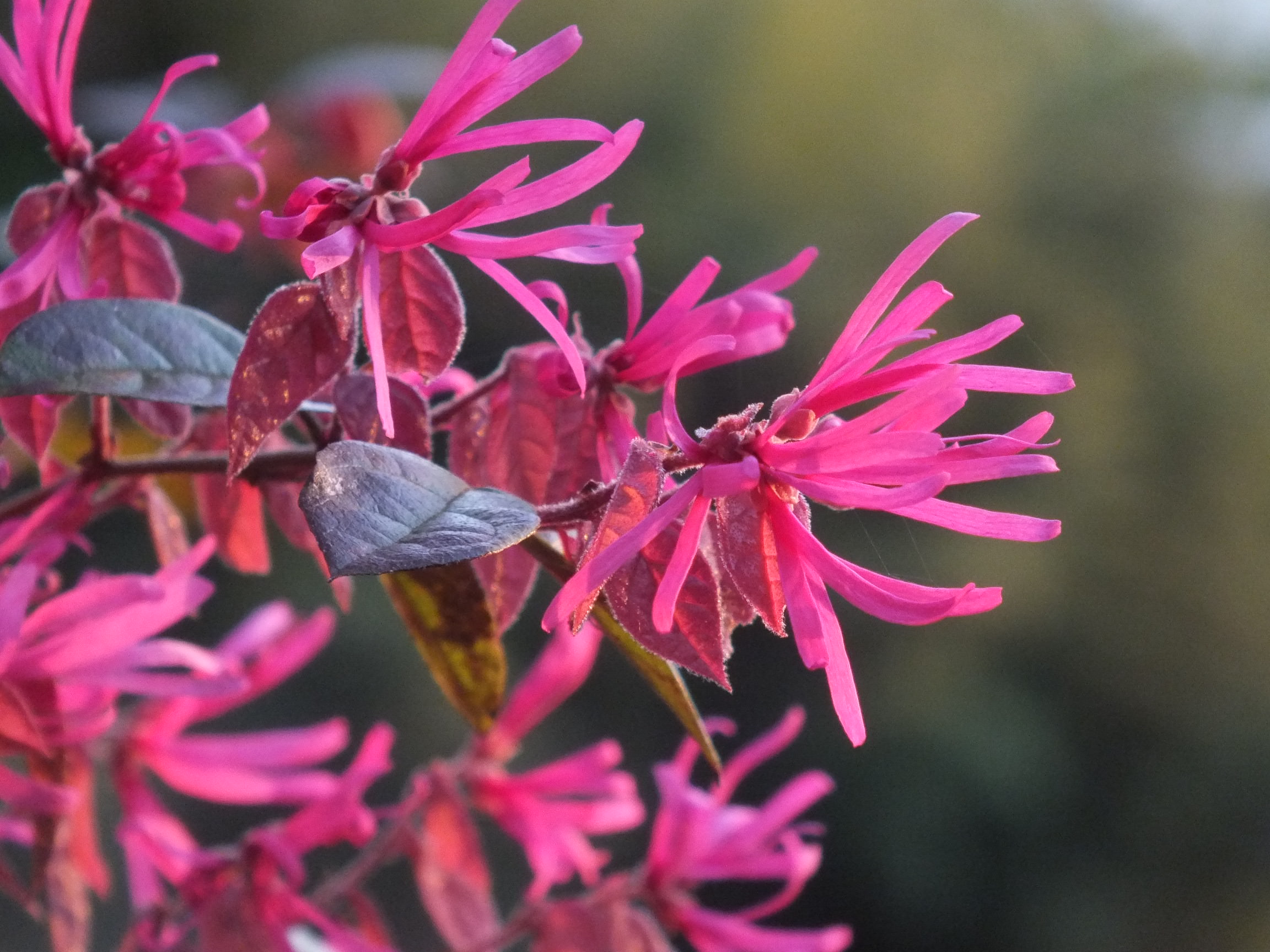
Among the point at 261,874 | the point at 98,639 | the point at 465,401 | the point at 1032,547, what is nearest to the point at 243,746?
the point at 261,874

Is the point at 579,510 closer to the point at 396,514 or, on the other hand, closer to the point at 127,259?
the point at 396,514

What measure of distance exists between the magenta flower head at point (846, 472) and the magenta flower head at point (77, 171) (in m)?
0.18

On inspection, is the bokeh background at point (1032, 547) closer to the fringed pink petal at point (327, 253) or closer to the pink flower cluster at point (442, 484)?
the pink flower cluster at point (442, 484)

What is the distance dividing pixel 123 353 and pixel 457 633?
0.46ft

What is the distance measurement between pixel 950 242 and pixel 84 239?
2.97 meters

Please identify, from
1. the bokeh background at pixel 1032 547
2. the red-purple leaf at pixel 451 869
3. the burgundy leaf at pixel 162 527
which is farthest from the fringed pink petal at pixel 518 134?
the bokeh background at pixel 1032 547

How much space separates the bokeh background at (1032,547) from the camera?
2.84m

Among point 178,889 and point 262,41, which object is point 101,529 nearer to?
point 262,41

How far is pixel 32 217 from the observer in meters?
0.37

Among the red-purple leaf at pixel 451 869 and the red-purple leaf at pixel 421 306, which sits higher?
the red-purple leaf at pixel 421 306

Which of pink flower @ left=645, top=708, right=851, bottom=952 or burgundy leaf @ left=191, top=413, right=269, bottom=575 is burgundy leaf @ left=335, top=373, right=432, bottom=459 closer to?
burgundy leaf @ left=191, top=413, right=269, bottom=575

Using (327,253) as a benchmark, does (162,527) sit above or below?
below

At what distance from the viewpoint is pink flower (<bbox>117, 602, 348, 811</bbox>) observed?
564mm

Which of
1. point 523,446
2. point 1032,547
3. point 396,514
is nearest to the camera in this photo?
point 396,514
